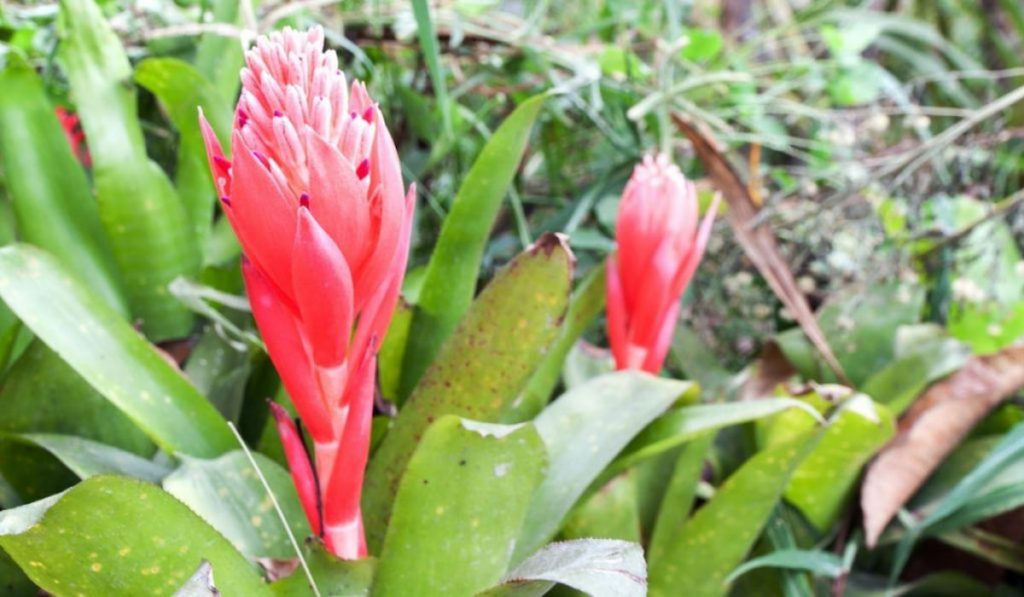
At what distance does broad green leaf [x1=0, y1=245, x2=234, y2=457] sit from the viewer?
0.55 meters

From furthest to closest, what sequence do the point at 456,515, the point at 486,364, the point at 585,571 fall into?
the point at 486,364
the point at 456,515
the point at 585,571

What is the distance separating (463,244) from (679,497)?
0.28 metres

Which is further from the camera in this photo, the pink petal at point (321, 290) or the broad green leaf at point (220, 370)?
the broad green leaf at point (220, 370)

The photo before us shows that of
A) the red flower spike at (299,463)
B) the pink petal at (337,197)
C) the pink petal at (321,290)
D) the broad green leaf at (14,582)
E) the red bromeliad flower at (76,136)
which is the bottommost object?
the broad green leaf at (14,582)

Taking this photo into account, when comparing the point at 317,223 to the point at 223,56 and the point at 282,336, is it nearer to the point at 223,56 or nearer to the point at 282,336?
the point at 282,336

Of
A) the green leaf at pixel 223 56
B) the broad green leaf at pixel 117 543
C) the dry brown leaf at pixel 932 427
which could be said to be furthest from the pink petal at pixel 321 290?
the dry brown leaf at pixel 932 427

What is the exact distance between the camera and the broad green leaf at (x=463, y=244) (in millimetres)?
663

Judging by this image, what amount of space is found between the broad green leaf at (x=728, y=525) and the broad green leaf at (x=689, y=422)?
0.16ft

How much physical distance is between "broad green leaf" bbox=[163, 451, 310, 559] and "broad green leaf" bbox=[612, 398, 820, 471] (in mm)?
243

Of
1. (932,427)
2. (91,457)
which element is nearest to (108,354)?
(91,457)

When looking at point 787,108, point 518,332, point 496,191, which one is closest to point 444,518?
point 518,332

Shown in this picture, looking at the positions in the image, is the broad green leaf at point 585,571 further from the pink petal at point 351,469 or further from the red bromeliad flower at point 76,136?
the red bromeliad flower at point 76,136

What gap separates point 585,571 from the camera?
40cm

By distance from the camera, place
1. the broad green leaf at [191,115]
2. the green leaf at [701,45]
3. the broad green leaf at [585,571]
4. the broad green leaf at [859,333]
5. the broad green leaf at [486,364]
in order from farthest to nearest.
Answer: the green leaf at [701,45] → the broad green leaf at [859,333] → the broad green leaf at [191,115] → the broad green leaf at [486,364] → the broad green leaf at [585,571]
